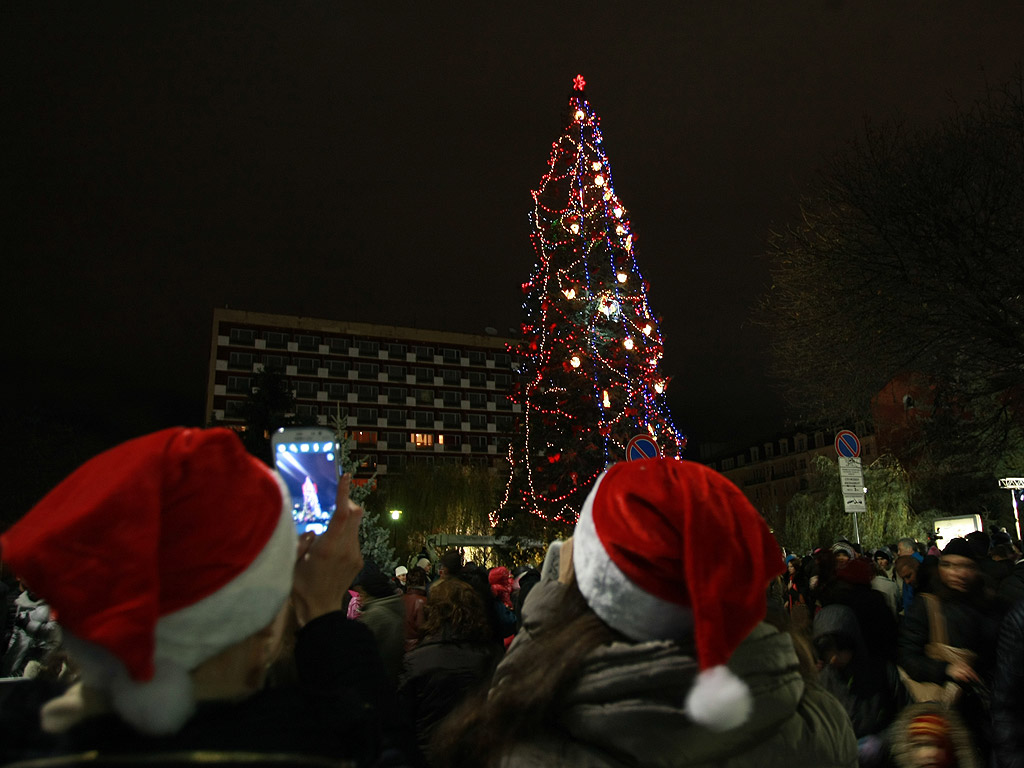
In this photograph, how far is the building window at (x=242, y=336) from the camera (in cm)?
7638

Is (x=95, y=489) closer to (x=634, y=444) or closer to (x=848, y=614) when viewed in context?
(x=848, y=614)

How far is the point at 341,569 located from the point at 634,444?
25.9ft

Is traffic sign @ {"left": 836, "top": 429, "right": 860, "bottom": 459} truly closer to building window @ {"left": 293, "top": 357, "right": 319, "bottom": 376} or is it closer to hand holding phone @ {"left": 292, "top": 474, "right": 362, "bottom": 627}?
hand holding phone @ {"left": 292, "top": 474, "right": 362, "bottom": 627}

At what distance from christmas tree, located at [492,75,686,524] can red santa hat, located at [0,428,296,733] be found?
17636 millimetres

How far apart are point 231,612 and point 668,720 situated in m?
0.94

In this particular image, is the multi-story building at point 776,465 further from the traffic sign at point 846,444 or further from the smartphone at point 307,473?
the smartphone at point 307,473

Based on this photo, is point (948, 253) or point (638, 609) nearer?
point (638, 609)

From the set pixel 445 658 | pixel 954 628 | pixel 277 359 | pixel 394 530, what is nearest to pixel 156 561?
pixel 445 658

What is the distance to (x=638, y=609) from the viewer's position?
1.76 m

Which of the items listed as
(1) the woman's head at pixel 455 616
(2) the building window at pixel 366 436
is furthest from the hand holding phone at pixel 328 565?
(2) the building window at pixel 366 436

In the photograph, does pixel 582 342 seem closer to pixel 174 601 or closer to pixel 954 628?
pixel 954 628

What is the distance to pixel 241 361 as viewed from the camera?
76.6m

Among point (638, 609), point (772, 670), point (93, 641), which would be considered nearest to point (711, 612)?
point (638, 609)

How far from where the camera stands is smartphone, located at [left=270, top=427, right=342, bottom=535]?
2.81m
